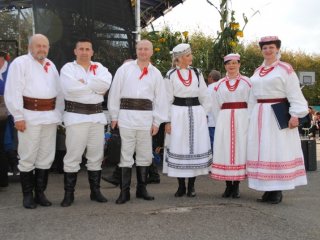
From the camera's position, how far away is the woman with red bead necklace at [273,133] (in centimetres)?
497

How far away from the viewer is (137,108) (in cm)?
500

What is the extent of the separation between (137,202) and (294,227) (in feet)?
5.45

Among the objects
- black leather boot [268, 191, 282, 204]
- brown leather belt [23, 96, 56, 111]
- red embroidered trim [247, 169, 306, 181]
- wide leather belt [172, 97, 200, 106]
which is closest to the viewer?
brown leather belt [23, 96, 56, 111]

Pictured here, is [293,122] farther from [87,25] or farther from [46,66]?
[87,25]

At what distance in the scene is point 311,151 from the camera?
8172mm

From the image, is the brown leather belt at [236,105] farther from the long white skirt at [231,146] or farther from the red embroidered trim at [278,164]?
the red embroidered trim at [278,164]

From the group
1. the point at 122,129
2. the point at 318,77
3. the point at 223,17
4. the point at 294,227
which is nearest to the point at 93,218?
the point at 122,129

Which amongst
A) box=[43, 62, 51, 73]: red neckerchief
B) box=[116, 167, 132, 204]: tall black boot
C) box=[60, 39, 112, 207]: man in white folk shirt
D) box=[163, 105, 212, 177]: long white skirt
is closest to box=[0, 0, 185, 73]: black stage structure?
box=[43, 62, 51, 73]: red neckerchief

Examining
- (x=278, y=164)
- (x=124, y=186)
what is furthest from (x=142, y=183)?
(x=278, y=164)

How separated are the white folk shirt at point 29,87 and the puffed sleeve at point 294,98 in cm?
240

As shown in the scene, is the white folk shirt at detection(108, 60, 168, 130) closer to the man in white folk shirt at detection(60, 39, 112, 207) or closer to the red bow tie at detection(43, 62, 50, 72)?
the man in white folk shirt at detection(60, 39, 112, 207)

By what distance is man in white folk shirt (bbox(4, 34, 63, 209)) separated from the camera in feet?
15.2

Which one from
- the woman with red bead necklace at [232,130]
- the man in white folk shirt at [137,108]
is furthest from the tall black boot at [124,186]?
the woman with red bead necklace at [232,130]

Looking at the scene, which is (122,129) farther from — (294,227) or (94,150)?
(294,227)
